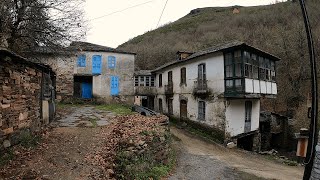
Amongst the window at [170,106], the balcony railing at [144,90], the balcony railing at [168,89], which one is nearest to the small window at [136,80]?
the balcony railing at [144,90]

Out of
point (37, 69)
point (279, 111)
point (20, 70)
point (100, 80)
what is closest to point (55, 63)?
point (100, 80)

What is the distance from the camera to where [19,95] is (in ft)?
24.4

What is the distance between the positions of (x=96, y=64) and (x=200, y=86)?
31.9 feet

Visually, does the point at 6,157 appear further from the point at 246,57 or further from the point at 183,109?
the point at 183,109

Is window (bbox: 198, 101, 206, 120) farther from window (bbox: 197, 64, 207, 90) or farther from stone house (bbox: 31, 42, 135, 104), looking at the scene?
stone house (bbox: 31, 42, 135, 104)

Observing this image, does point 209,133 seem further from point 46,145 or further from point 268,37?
point 268,37

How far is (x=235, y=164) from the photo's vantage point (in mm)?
12836

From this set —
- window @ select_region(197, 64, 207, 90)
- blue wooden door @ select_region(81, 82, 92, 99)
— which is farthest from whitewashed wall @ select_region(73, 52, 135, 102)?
window @ select_region(197, 64, 207, 90)

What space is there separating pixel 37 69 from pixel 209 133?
487 inches

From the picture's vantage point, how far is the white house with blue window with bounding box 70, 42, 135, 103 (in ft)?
74.7

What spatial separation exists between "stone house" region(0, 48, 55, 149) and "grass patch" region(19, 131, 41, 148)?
21cm

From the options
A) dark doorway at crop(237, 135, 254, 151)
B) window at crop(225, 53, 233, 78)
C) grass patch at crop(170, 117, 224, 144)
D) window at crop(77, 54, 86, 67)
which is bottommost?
dark doorway at crop(237, 135, 254, 151)

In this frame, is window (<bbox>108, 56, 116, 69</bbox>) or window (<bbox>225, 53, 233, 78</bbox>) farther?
window (<bbox>108, 56, 116, 69</bbox>)

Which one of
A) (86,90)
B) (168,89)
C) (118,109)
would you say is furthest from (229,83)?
(86,90)
